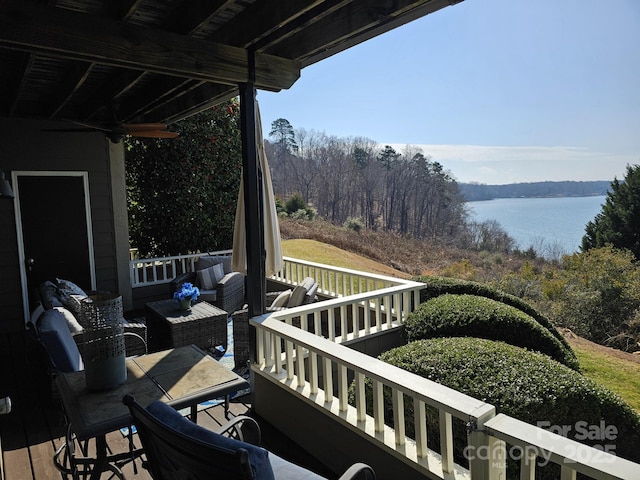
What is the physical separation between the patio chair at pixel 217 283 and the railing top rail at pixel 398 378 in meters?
2.98

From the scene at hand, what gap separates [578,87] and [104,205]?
22695mm

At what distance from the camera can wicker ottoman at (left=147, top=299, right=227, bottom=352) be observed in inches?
175

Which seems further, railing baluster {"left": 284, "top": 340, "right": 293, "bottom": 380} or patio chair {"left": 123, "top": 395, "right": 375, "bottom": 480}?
railing baluster {"left": 284, "top": 340, "right": 293, "bottom": 380}

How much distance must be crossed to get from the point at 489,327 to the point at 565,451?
2.63 meters

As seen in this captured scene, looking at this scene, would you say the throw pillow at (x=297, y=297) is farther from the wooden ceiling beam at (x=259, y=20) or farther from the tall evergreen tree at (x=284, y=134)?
the tall evergreen tree at (x=284, y=134)

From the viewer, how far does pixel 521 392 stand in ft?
8.00

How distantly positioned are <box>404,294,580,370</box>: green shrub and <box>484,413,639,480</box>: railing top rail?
2366 millimetres

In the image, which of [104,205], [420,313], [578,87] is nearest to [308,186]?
[578,87]

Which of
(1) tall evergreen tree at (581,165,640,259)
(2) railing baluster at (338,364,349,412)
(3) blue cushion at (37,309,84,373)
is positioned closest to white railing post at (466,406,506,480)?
(2) railing baluster at (338,364,349,412)

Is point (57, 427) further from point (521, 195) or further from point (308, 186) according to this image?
point (521, 195)

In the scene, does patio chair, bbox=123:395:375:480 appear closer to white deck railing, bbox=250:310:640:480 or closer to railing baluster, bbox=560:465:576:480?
white deck railing, bbox=250:310:640:480

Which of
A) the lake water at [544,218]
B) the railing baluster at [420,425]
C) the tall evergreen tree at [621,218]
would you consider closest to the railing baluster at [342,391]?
the railing baluster at [420,425]

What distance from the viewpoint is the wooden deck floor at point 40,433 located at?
262cm

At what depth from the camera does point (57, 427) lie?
10.3ft
